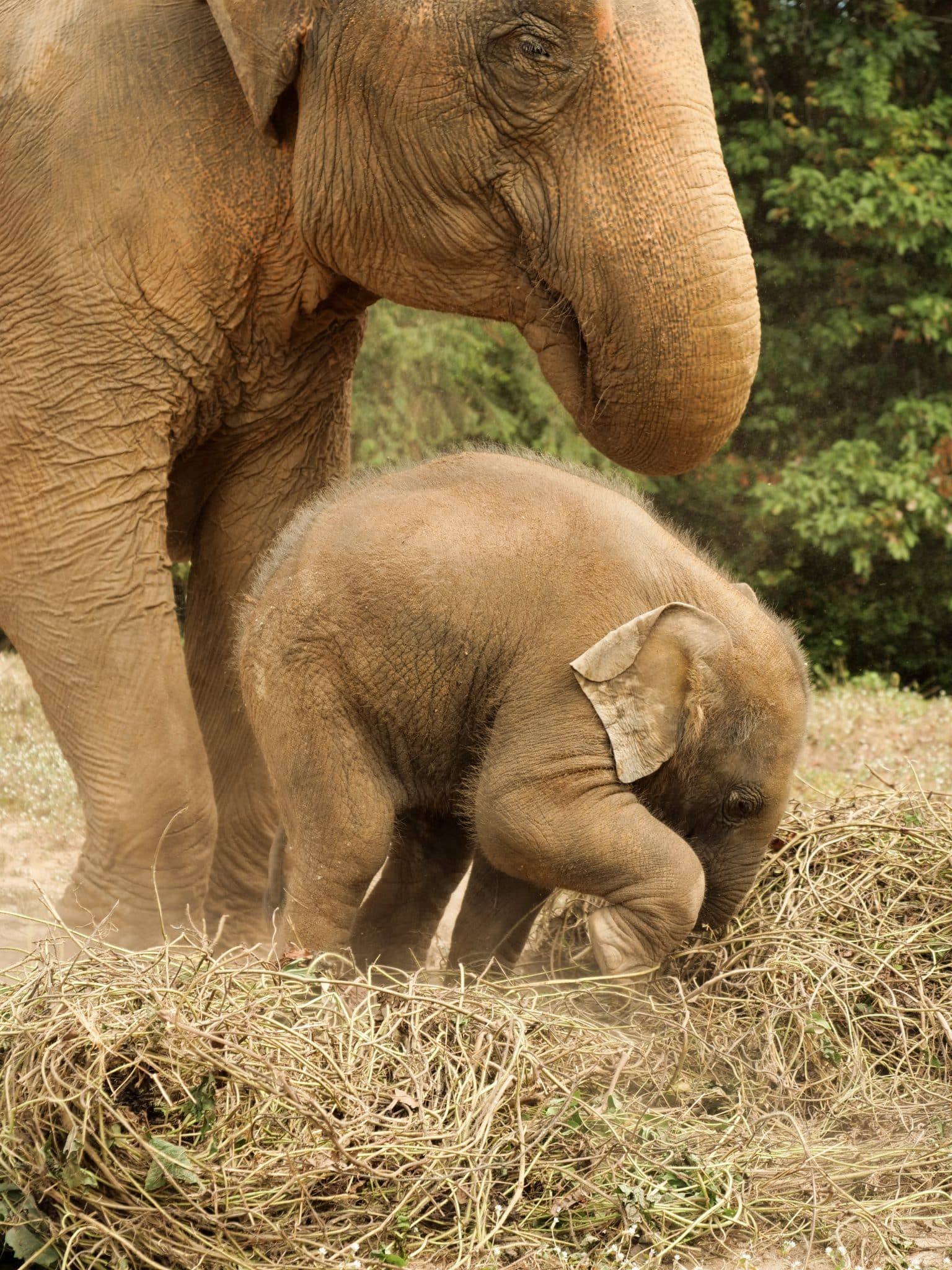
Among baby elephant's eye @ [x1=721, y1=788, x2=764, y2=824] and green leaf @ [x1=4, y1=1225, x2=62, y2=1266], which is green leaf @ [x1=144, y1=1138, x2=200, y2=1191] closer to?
green leaf @ [x1=4, y1=1225, x2=62, y2=1266]

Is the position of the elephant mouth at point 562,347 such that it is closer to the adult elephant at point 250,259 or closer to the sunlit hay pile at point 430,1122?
the adult elephant at point 250,259

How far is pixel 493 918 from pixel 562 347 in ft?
4.52

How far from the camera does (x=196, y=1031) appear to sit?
2.80 meters

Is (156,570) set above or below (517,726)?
above

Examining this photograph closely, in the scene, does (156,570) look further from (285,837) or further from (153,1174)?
(153,1174)

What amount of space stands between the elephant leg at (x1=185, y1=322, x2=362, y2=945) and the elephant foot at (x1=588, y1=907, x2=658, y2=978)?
99 centimetres

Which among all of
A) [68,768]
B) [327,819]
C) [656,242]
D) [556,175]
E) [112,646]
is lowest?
[68,768]

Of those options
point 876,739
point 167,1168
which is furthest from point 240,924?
point 876,739

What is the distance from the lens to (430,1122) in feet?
9.76

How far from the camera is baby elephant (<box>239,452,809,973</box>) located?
3656 mm

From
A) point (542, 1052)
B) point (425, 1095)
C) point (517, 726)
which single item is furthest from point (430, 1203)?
point (517, 726)

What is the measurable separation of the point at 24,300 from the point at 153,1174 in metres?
1.97

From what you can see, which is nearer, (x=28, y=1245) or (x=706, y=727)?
(x=28, y=1245)

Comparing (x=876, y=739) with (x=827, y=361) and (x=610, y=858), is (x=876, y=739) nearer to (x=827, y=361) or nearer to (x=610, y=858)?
(x=827, y=361)
